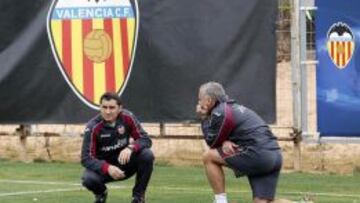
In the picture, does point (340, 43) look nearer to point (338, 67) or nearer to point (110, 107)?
point (338, 67)

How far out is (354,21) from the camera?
13477 millimetres

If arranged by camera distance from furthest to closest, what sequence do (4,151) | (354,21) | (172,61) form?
(4,151), (172,61), (354,21)

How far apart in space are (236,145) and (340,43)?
161 inches

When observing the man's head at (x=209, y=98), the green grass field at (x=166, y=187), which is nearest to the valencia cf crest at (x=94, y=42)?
the green grass field at (x=166, y=187)

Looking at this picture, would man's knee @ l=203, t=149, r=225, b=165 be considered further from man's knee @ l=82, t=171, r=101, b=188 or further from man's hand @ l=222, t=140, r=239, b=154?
man's knee @ l=82, t=171, r=101, b=188

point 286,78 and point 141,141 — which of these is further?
point 286,78

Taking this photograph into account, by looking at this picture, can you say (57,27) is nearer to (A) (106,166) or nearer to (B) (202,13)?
(B) (202,13)

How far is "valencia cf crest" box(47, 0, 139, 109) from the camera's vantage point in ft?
48.7

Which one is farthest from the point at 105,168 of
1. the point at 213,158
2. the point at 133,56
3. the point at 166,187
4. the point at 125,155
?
the point at 133,56

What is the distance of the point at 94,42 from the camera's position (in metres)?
15.1

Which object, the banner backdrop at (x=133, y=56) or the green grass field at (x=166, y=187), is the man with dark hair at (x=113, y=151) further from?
the banner backdrop at (x=133, y=56)

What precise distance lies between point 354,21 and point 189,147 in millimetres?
2671

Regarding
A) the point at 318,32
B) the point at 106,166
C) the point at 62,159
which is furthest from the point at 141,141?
the point at 62,159

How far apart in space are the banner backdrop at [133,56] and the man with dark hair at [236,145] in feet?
13.3
